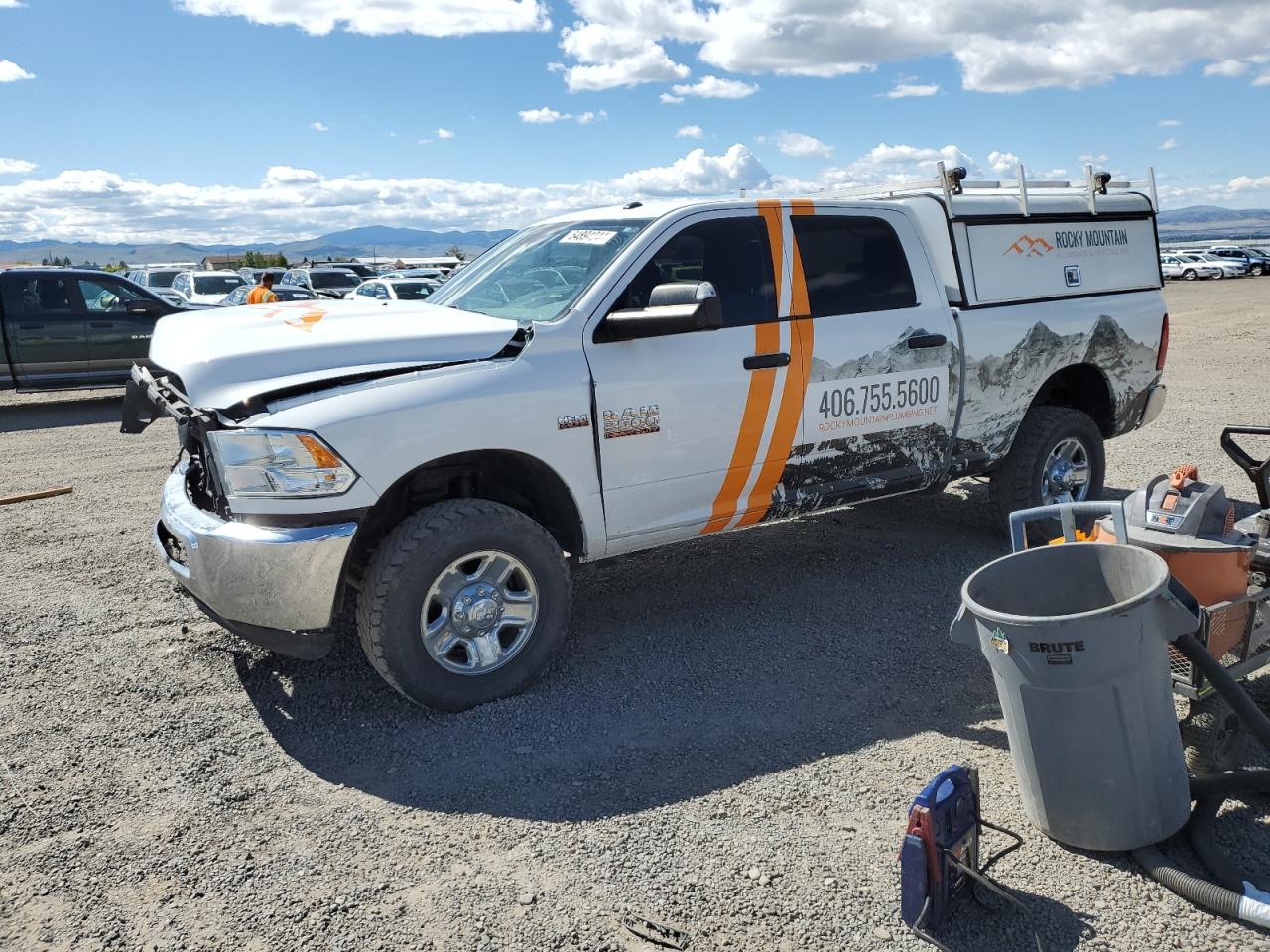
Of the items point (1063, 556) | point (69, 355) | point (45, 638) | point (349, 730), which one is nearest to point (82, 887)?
point (349, 730)

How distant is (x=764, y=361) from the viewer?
15.3 ft

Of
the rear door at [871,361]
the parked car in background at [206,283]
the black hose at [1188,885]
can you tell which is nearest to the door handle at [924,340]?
the rear door at [871,361]

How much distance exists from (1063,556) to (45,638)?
14.8ft

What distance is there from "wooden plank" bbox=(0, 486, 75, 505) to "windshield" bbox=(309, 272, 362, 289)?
20.4 metres

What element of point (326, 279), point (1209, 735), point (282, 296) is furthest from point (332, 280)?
point (1209, 735)

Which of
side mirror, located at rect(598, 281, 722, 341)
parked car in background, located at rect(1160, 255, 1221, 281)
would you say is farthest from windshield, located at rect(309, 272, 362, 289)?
parked car in background, located at rect(1160, 255, 1221, 281)

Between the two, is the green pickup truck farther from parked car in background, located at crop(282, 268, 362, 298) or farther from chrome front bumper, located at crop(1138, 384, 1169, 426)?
parked car in background, located at crop(282, 268, 362, 298)

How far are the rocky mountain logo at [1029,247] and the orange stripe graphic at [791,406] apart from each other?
5.09 ft

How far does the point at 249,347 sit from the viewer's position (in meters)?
3.98

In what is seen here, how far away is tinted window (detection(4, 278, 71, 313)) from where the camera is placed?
12883 mm

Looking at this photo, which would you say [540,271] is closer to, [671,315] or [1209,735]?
[671,315]

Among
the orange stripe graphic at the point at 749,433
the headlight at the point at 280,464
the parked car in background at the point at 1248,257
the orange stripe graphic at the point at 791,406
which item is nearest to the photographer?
the headlight at the point at 280,464

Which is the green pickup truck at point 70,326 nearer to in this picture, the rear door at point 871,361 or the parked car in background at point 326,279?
the rear door at point 871,361

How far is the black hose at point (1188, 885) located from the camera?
2764 mm
